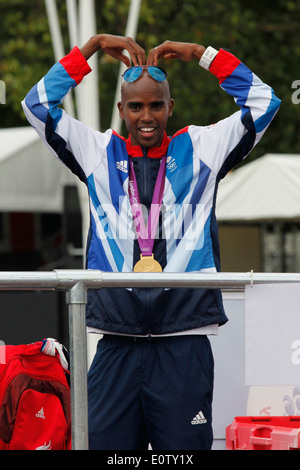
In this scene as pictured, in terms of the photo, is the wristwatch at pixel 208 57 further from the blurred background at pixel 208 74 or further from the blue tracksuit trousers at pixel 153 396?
the blurred background at pixel 208 74

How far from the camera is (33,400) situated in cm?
358

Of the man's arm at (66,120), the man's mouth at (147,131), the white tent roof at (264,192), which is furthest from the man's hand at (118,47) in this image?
the white tent roof at (264,192)

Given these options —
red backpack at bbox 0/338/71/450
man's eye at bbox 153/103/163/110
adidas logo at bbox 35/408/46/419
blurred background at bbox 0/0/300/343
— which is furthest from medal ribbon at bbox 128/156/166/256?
blurred background at bbox 0/0/300/343

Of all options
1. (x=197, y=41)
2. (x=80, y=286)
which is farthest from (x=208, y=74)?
(x=80, y=286)

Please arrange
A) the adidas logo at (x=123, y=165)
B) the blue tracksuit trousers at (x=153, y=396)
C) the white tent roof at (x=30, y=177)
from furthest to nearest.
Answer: the white tent roof at (x=30, y=177) → the adidas logo at (x=123, y=165) → the blue tracksuit trousers at (x=153, y=396)

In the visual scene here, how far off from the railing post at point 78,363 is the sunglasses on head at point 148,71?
1026 millimetres

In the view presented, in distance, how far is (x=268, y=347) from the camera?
328 cm

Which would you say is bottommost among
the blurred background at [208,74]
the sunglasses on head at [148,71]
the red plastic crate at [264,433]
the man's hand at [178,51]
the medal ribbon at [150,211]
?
the red plastic crate at [264,433]

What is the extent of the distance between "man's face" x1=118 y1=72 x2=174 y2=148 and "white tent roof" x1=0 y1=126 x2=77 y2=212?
227 inches

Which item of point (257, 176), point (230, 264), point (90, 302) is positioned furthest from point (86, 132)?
point (230, 264)

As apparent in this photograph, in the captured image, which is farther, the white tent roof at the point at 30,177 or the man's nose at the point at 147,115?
the white tent roof at the point at 30,177

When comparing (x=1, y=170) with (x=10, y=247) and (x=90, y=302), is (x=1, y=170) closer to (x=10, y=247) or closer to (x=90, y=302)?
(x=10, y=247)

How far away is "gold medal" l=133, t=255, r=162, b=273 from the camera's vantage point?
3371mm

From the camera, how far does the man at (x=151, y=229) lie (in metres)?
3.33
